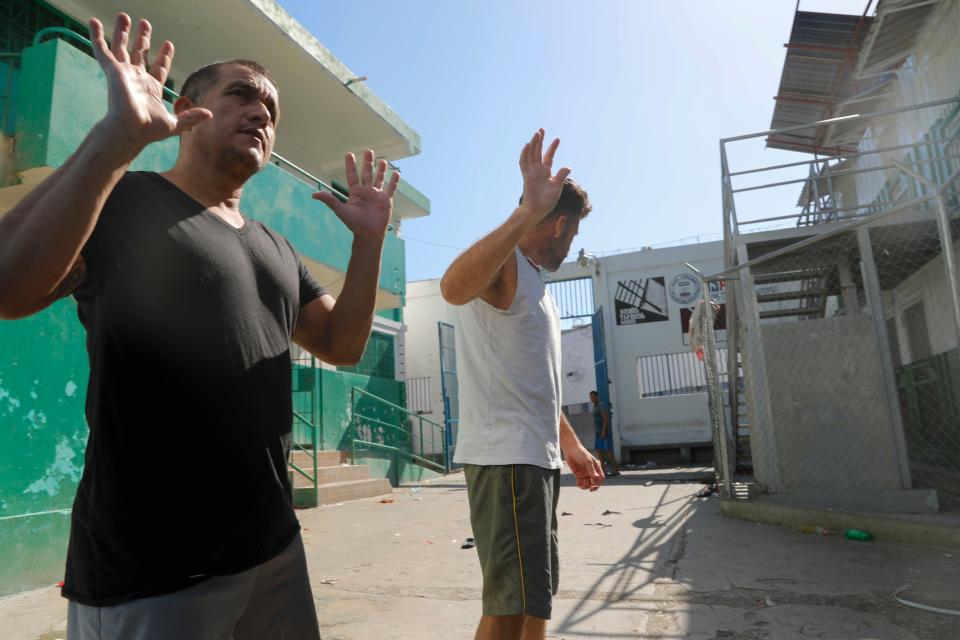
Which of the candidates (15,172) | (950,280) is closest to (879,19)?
(950,280)

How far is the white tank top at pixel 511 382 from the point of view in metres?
2.10

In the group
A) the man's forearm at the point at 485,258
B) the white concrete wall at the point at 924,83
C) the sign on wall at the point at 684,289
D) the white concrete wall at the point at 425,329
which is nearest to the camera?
the man's forearm at the point at 485,258

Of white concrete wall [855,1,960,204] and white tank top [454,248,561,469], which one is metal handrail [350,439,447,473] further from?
white tank top [454,248,561,469]

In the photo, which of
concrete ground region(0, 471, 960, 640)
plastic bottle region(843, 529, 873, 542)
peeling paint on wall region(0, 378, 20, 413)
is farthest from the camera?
plastic bottle region(843, 529, 873, 542)

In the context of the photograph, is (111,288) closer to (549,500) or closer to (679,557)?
(549,500)

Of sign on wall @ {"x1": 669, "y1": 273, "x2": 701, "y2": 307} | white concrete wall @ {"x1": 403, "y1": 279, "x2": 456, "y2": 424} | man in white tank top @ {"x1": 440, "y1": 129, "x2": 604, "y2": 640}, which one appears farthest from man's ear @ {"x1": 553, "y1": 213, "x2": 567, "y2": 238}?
white concrete wall @ {"x1": 403, "y1": 279, "x2": 456, "y2": 424}

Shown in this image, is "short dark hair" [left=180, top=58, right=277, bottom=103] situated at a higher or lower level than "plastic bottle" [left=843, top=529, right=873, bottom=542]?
higher

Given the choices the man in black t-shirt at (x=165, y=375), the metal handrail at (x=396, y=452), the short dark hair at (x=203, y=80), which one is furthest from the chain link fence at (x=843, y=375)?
Answer: the metal handrail at (x=396, y=452)

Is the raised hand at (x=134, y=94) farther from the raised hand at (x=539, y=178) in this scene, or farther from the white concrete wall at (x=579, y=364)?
the white concrete wall at (x=579, y=364)

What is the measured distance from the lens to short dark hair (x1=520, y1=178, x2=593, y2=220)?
237 cm

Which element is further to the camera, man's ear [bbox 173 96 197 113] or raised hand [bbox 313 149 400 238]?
raised hand [bbox 313 149 400 238]

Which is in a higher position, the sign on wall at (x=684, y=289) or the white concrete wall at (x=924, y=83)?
the white concrete wall at (x=924, y=83)

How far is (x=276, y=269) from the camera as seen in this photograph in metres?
1.50

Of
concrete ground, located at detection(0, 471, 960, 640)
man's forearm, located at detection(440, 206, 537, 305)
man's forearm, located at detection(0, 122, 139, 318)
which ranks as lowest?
concrete ground, located at detection(0, 471, 960, 640)
